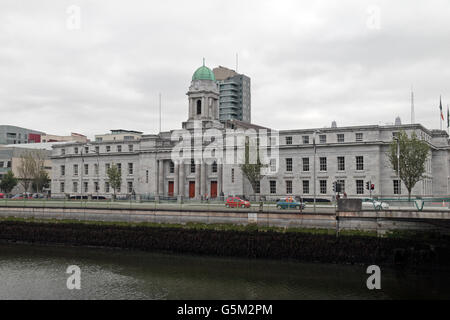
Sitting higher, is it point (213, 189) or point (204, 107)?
point (204, 107)

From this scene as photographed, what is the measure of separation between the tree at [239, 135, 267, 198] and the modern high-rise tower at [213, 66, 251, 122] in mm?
87863

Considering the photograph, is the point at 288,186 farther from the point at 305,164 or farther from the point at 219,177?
the point at 219,177

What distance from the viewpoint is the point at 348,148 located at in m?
65.7

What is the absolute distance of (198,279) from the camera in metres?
29.9

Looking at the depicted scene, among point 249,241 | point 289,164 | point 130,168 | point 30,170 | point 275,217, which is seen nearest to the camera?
point 249,241

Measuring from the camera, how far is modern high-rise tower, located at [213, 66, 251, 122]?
156 meters

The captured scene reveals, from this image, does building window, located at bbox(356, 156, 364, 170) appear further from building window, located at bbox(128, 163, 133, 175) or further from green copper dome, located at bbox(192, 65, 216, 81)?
building window, located at bbox(128, 163, 133, 175)

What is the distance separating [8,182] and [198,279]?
7827cm

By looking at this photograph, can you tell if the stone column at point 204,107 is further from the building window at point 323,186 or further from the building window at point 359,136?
the building window at point 359,136

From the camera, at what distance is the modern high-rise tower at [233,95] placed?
15562 centimetres

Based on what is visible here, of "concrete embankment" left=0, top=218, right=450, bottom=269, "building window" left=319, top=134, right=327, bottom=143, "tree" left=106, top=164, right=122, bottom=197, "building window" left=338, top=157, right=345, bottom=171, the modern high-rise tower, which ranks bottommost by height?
"concrete embankment" left=0, top=218, right=450, bottom=269

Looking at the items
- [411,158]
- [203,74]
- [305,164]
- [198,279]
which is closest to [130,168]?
[203,74]

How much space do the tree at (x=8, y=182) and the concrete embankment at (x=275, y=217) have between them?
51361 mm

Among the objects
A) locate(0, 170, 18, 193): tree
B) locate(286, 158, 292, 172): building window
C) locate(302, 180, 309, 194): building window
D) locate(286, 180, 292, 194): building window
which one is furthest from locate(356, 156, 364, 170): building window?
locate(0, 170, 18, 193): tree
